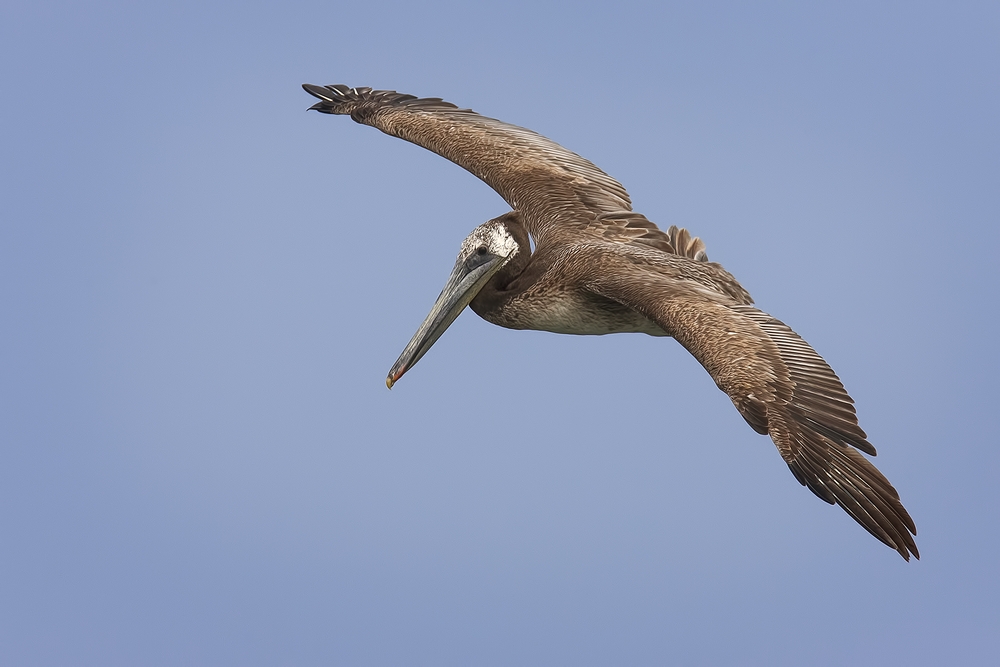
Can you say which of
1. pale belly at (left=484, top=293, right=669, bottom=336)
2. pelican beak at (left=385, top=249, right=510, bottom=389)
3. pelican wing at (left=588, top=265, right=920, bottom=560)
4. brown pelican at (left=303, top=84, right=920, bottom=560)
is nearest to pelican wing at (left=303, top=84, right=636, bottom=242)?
brown pelican at (left=303, top=84, right=920, bottom=560)

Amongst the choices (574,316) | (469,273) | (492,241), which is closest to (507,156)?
(492,241)

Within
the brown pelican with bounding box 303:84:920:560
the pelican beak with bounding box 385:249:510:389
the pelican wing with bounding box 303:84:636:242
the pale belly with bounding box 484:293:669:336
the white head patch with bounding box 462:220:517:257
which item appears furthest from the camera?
the pelican wing with bounding box 303:84:636:242

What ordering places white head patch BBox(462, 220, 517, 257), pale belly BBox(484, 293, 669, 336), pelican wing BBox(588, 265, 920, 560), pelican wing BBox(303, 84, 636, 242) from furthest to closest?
pelican wing BBox(303, 84, 636, 242) → white head patch BBox(462, 220, 517, 257) → pale belly BBox(484, 293, 669, 336) → pelican wing BBox(588, 265, 920, 560)

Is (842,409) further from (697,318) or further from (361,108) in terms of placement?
(361,108)

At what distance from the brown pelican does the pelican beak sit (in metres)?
0.01

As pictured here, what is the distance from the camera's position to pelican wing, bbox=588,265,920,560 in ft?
37.2

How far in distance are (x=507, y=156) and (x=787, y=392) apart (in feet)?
18.1

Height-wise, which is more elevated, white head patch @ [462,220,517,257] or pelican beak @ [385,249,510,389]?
white head patch @ [462,220,517,257]

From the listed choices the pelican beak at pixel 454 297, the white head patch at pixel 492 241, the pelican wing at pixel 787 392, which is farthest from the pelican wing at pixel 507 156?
the pelican wing at pixel 787 392

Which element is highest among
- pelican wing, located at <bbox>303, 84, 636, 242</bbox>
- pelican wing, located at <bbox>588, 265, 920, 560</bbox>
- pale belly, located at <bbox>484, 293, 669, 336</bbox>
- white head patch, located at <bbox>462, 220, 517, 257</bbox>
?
pelican wing, located at <bbox>303, 84, 636, 242</bbox>

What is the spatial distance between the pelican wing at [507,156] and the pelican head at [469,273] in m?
0.57

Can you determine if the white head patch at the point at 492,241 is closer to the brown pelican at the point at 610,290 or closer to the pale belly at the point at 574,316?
the brown pelican at the point at 610,290

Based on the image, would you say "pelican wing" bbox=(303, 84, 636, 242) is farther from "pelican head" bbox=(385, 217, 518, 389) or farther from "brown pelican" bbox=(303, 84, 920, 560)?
"pelican head" bbox=(385, 217, 518, 389)

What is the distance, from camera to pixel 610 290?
1338 centimetres
